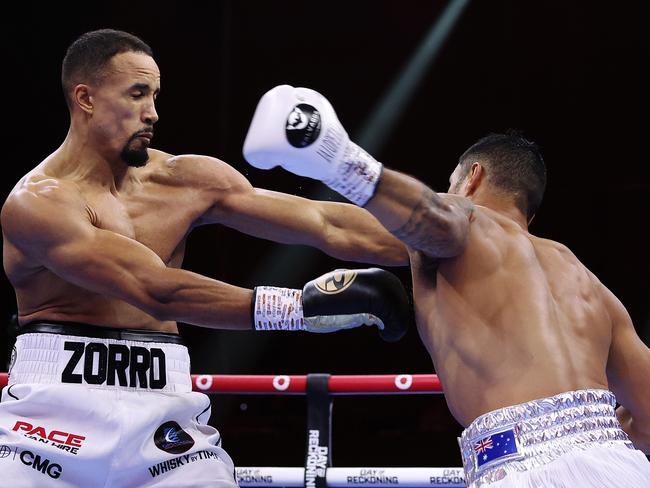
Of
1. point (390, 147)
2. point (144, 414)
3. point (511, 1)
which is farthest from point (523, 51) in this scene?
point (144, 414)

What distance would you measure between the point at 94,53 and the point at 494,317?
1.49 meters

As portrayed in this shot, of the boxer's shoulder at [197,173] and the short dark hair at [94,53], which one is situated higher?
the short dark hair at [94,53]

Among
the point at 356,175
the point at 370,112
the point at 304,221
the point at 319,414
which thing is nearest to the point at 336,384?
the point at 319,414

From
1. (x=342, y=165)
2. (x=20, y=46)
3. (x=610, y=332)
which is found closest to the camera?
(x=342, y=165)

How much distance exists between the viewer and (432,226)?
1.90 metres

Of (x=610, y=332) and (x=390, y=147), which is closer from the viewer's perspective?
(x=610, y=332)

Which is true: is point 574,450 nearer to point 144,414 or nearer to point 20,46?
point 144,414

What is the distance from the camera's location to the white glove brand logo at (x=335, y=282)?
87.7 inches

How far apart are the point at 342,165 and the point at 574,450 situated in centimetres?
83

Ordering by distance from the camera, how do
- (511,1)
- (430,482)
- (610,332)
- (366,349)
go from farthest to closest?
(366,349)
(511,1)
(430,482)
(610,332)

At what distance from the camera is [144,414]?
226 centimetres

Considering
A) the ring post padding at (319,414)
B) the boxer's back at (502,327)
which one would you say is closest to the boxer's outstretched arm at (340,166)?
the boxer's back at (502,327)

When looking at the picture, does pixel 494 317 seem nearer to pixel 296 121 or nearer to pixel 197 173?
pixel 296 121

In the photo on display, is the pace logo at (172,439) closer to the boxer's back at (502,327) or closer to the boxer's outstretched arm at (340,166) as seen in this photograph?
the boxer's back at (502,327)
